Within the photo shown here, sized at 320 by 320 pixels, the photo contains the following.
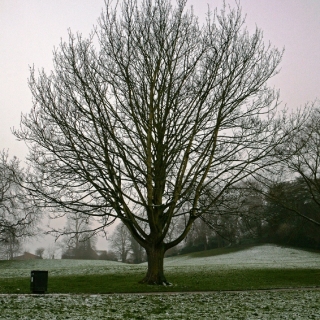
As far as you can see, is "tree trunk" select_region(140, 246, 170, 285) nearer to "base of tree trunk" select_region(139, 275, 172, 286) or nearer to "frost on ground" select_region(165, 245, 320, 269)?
"base of tree trunk" select_region(139, 275, 172, 286)

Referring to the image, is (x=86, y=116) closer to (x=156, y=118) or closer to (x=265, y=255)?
(x=156, y=118)

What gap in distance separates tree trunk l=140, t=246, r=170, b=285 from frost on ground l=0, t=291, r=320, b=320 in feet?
16.1

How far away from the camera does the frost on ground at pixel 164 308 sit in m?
10.7

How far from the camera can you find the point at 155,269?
20.8m

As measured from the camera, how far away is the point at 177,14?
68.8 feet

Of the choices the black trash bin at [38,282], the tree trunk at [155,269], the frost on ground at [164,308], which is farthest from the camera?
the tree trunk at [155,269]

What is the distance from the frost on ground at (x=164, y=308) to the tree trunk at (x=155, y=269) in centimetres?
489

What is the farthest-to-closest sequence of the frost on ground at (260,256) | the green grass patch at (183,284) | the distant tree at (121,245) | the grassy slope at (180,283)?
the distant tree at (121,245) < the frost on ground at (260,256) < the grassy slope at (180,283) < the green grass patch at (183,284)

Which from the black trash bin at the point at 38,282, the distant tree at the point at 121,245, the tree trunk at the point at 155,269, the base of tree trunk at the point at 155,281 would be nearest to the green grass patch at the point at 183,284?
the base of tree trunk at the point at 155,281

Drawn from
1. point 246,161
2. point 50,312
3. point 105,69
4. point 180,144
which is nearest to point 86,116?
point 105,69

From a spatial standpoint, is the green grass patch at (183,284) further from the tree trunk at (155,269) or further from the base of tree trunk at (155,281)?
the tree trunk at (155,269)

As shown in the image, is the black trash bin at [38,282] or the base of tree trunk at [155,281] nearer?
the black trash bin at [38,282]

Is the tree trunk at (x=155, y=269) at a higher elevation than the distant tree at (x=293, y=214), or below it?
below

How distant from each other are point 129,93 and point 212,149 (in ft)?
15.2
